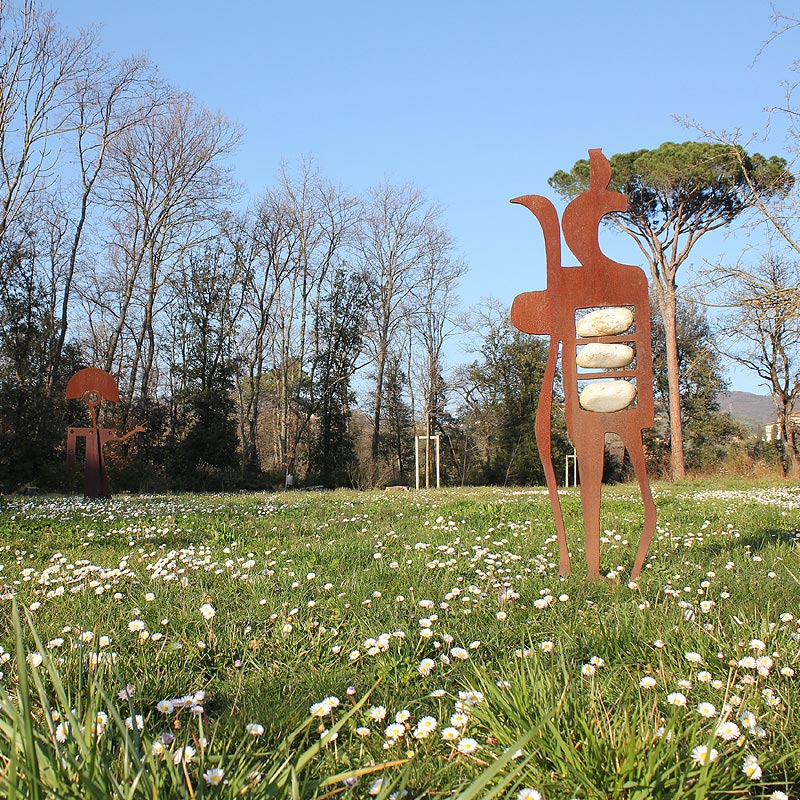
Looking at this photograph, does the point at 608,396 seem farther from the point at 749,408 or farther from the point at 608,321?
the point at 749,408

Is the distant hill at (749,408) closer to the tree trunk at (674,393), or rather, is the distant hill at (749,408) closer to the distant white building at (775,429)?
the distant white building at (775,429)

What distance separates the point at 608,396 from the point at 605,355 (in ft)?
0.88

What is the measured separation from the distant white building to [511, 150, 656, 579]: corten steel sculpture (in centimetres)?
2764

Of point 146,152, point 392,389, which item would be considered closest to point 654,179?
point 392,389

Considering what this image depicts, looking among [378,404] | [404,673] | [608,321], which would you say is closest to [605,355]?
[608,321]

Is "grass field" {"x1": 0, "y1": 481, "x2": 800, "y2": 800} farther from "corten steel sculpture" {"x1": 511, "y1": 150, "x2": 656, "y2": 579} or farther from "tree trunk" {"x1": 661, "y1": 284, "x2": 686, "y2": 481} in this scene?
"tree trunk" {"x1": 661, "y1": 284, "x2": 686, "y2": 481}

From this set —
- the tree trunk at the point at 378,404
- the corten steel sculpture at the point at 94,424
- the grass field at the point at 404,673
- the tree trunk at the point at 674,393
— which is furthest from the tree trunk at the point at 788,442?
the grass field at the point at 404,673

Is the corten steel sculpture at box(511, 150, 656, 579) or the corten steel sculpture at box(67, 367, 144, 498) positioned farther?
the corten steel sculpture at box(67, 367, 144, 498)

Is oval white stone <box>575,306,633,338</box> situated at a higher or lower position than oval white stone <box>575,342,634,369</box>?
higher

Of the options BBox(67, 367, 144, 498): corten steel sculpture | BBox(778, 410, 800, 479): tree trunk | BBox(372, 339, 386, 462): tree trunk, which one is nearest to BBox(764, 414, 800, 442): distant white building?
BBox(778, 410, 800, 479): tree trunk

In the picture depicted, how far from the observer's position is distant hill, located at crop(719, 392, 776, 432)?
30203 millimetres

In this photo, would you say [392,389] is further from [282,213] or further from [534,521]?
[534,521]

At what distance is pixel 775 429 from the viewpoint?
3133 centimetres

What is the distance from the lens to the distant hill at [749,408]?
30.2 m
